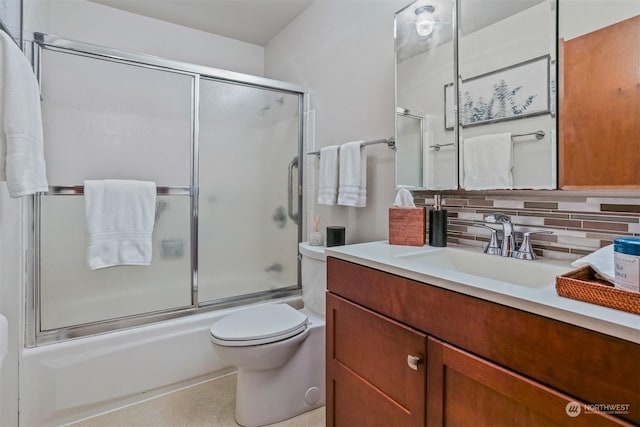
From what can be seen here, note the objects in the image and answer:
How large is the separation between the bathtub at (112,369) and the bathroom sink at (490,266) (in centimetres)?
135

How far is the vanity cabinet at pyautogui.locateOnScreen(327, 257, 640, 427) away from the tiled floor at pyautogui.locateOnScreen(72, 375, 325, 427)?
0.47 meters

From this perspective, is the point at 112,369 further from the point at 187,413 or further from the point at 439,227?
the point at 439,227

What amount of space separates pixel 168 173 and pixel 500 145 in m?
2.00

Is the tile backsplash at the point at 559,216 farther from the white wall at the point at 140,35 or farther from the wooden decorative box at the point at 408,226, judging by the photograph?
the white wall at the point at 140,35

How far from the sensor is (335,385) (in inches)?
46.8

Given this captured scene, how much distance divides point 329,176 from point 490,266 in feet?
3.19

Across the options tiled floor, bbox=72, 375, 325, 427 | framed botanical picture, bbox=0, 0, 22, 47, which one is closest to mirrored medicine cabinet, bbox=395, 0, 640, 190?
tiled floor, bbox=72, 375, 325, 427

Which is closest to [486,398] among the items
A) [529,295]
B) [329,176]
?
[529,295]

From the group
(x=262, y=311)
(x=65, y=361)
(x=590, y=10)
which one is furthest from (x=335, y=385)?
(x=590, y=10)

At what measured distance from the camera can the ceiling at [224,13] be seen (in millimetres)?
2184

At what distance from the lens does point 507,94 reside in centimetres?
114

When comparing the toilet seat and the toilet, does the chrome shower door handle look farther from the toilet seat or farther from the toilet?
the toilet seat

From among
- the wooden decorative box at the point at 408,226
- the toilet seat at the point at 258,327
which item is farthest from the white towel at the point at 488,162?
the toilet seat at the point at 258,327

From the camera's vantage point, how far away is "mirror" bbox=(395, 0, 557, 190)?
106cm
